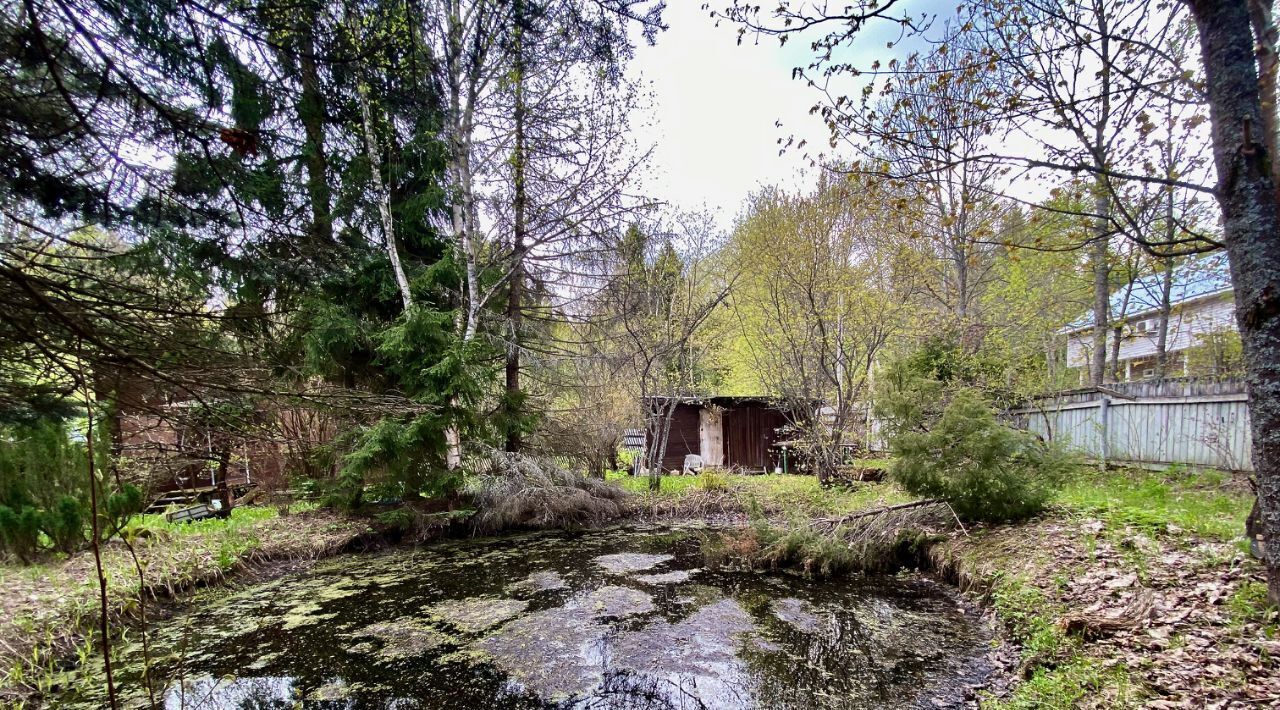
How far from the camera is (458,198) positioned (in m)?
7.95

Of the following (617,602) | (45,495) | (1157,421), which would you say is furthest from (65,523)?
(1157,421)

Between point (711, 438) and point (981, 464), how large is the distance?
9413 mm

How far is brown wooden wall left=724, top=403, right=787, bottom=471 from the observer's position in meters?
14.2

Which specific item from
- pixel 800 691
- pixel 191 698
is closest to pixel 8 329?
pixel 191 698

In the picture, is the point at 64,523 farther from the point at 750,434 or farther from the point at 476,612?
the point at 750,434

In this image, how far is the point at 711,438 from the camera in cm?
1427

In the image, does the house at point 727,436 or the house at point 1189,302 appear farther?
the house at point 727,436

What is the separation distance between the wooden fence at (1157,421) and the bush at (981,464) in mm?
943

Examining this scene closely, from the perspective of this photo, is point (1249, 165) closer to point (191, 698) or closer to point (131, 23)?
point (131, 23)

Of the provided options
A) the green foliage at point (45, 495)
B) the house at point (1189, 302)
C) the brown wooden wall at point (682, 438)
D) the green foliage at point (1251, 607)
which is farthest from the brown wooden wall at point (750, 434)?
the green foliage at point (45, 495)

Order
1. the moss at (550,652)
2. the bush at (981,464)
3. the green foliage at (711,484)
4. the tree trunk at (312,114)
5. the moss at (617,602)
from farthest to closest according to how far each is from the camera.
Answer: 1. the green foliage at (711,484)
2. the bush at (981,464)
3. the moss at (617,602)
4. the moss at (550,652)
5. the tree trunk at (312,114)

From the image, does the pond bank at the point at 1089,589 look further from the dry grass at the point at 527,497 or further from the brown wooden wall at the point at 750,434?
the brown wooden wall at the point at 750,434

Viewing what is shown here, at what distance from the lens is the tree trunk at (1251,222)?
2.45m

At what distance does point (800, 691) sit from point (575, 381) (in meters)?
6.63
